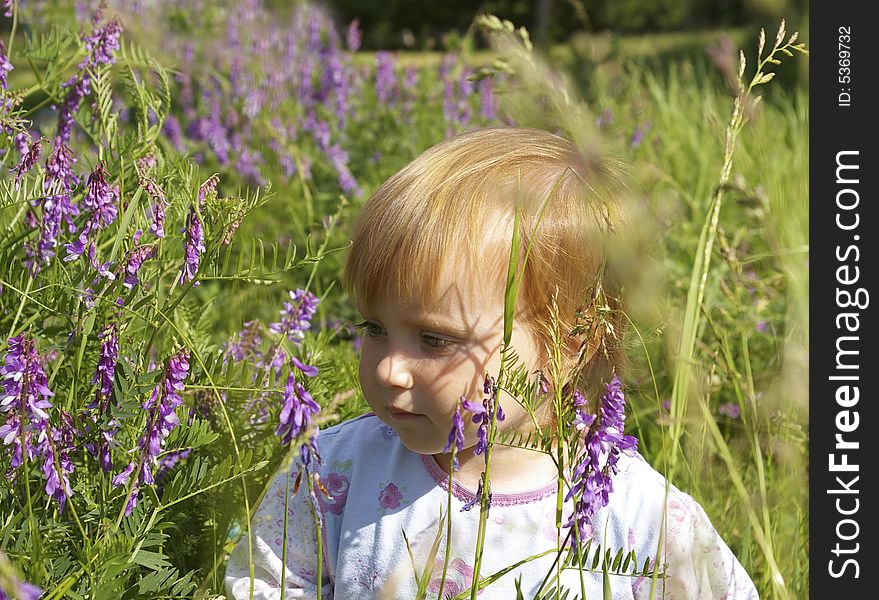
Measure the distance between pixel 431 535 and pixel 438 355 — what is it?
35cm

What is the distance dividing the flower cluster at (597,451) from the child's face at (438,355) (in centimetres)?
36

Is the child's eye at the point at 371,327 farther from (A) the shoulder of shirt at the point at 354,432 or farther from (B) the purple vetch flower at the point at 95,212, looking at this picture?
(B) the purple vetch flower at the point at 95,212

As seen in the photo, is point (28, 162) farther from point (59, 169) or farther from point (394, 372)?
point (394, 372)

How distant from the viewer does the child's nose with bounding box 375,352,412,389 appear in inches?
61.7

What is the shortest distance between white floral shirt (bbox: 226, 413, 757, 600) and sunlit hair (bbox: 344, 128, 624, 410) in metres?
0.24

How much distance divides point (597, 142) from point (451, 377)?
46 centimetres

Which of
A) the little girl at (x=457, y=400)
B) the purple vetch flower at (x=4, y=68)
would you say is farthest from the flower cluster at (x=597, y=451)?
the purple vetch flower at (x=4, y=68)

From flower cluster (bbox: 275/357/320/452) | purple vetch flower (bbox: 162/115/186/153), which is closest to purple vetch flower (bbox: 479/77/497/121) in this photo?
purple vetch flower (bbox: 162/115/186/153)

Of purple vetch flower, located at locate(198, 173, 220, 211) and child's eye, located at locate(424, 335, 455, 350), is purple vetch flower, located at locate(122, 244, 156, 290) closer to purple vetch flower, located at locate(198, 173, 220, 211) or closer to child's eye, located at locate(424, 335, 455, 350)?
purple vetch flower, located at locate(198, 173, 220, 211)

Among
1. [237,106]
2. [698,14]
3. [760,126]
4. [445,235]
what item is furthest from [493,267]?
[698,14]
